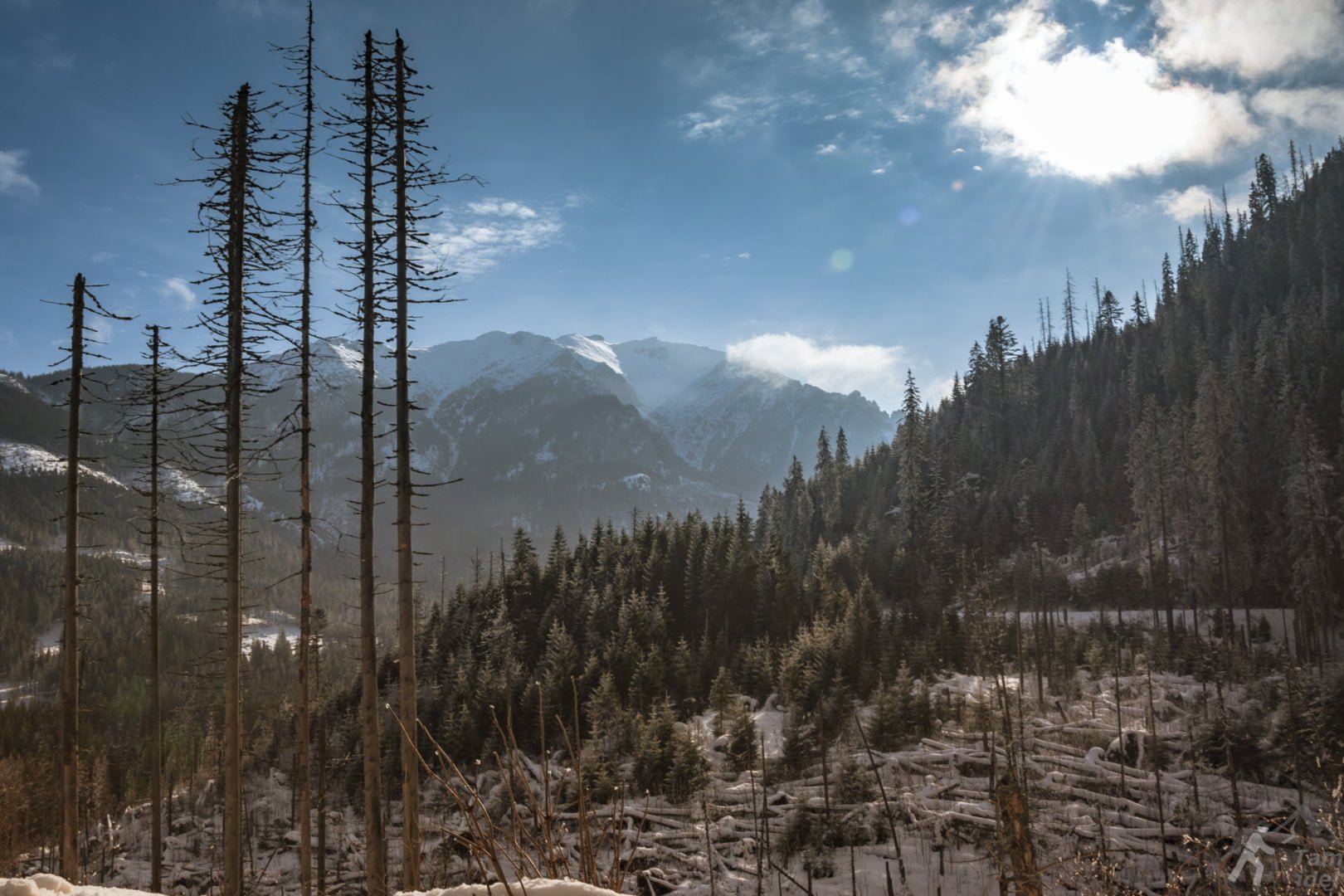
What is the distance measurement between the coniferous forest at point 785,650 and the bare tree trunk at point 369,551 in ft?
0.32

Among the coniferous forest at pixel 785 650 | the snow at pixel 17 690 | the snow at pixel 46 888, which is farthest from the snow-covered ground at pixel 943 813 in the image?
the snow at pixel 17 690

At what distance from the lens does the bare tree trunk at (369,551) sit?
12133 millimetres

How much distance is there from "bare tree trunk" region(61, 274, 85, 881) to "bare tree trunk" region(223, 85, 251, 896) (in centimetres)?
344

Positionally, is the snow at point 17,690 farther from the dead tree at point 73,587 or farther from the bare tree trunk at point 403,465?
the bare tree trunk at point 403,465

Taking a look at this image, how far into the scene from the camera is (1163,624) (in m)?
50.2

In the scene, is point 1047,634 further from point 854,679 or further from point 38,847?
point 38,847

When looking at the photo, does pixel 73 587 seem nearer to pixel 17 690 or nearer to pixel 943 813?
pixel 943 813

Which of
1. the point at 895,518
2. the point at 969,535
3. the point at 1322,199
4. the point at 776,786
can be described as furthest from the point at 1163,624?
the point at 1322,199

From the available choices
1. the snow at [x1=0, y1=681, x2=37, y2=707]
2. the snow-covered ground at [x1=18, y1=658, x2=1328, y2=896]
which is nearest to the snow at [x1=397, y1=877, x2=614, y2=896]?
the snow-covered ground at [x1=18, y1=658, x2=1328, y2=896]

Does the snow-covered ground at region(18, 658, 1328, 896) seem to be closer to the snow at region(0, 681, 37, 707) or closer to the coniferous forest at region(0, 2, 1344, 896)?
the coniferous forest at region(0, 2, 1344, 896)

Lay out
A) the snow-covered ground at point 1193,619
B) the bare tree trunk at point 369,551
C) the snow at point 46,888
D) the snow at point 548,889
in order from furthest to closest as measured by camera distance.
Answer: the snow-covered ground at point 1193,619, the bare tree trunk at point 369,551, the snow at point 46,888, the snow at point 548,889

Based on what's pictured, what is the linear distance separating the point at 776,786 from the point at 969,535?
56.1 meters

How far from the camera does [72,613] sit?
584 inches

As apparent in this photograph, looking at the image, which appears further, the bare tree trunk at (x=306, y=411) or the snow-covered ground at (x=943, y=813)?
the snow-covered ground at (x=943, y=813)
